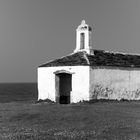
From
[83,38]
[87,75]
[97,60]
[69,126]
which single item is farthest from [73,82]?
[69,126]

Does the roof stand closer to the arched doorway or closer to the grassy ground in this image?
the arched doorway

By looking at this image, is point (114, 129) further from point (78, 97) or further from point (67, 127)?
point (78, 97)

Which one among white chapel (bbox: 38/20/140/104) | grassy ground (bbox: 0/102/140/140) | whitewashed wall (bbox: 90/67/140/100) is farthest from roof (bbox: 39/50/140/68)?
grassy ground (bbox: 0/102/140/140)

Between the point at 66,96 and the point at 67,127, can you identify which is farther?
the point at 66,96

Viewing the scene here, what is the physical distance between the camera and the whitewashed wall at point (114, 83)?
29.0m

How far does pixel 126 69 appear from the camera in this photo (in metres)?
31.4

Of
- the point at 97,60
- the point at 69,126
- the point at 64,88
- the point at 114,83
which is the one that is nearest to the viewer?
the point at 69,126

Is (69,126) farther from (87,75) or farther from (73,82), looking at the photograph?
(73,82)

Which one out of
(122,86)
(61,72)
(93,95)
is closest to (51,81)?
(61,72)

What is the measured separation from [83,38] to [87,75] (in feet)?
16.4

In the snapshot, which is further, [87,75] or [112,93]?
[112,93]

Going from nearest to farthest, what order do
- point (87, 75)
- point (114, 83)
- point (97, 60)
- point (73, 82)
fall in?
1. point (87, 75)
2. point (73, 82)
3. point (97, 60)
4. point (114, 83)

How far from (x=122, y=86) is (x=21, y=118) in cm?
1384

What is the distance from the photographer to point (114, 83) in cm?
3039
